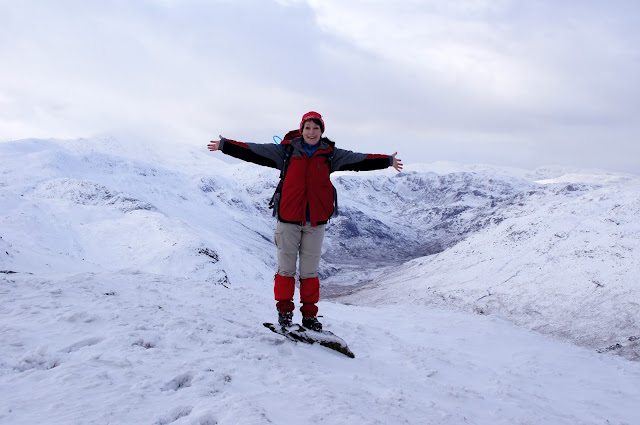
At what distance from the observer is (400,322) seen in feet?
50.9

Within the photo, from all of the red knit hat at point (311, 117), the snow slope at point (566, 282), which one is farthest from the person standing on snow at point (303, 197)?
the snow slope at point (566, 282)

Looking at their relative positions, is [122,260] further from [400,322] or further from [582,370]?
[582,370]

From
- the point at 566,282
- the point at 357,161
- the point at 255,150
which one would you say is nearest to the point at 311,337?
the point at 357,161

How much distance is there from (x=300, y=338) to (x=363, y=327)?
409cm

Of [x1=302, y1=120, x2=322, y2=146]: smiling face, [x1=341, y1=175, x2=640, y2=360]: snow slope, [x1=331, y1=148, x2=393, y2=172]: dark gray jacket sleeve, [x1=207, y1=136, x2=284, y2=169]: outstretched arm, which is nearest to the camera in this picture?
[x1=302, y1=120, x2=322, y2=146]: smiling face

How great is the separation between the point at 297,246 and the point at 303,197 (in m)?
1.02

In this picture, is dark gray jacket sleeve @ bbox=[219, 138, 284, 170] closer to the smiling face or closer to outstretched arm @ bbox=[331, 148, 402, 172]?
the smiling face

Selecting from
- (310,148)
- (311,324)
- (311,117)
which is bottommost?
(311,324)

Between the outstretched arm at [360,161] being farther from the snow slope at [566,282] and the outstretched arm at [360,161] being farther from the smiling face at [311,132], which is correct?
the snow slope at [566,282]

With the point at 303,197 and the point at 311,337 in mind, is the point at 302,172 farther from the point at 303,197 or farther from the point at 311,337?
the point at 311,337

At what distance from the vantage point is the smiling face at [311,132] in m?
7.95

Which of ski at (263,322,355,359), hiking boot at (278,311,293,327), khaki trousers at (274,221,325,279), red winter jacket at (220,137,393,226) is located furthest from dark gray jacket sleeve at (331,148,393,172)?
ski at (263,322,355,359)

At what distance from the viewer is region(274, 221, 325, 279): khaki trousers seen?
7969mm

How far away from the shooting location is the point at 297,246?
8141mm
